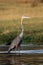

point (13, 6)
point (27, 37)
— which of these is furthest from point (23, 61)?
point (13, 6)

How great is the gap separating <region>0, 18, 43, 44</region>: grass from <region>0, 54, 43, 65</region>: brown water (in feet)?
11.9

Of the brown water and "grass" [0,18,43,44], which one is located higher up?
the brown water

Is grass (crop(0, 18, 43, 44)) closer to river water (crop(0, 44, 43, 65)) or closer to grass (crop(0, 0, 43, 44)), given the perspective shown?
grass (crop(0, 0, 43, 44))

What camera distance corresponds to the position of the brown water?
11680mm

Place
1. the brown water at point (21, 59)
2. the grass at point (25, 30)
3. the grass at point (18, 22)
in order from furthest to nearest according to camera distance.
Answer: the grass at point (18, 22) < the grass at point (25, 30) < the brown water at point (21, 59)

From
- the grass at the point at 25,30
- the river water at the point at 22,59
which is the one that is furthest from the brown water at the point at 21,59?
the grass at the point at 25,30

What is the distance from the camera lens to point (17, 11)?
2239 centimetres

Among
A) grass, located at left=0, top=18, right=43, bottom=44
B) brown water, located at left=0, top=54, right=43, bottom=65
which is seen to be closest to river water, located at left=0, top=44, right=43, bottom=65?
brown water, located at left=0, top=54, right=43, bottom=65

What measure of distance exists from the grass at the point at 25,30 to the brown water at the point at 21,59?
363 centimetres

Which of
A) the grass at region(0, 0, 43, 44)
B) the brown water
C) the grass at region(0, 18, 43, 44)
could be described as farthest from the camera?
the grass at region(0, 0, 43, 44)

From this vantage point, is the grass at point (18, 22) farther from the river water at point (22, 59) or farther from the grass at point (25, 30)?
the river water at point (22, 59)

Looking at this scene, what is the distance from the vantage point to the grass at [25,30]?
16.9m

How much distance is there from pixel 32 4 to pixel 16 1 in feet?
4.58

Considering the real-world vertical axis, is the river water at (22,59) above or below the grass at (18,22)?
above
